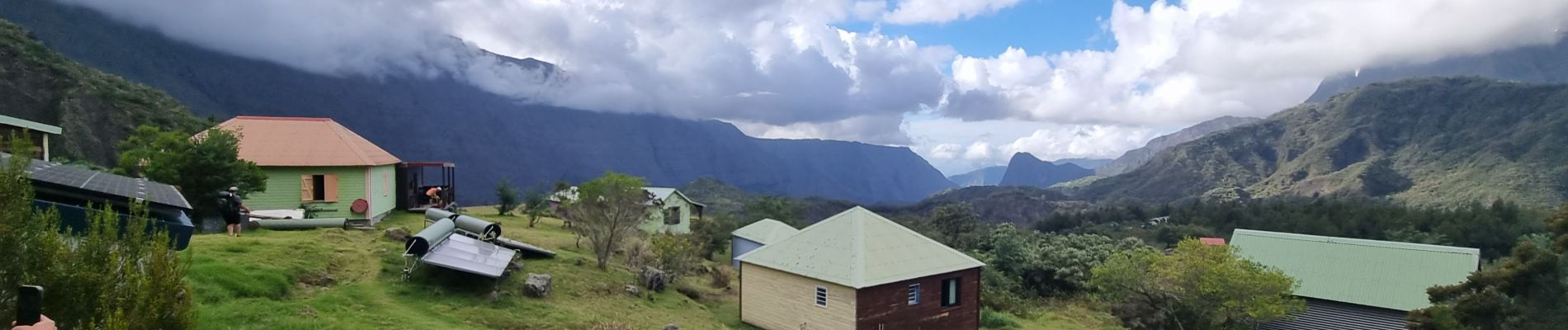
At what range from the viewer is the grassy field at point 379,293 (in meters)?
11.6

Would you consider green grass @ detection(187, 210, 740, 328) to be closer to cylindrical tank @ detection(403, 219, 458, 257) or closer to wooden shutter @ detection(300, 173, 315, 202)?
cylindrical tank @ detection(403, 219, 458, 257)

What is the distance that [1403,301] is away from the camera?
2378 cm

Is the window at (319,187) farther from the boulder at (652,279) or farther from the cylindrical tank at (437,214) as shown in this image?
the boulder at (652,279)

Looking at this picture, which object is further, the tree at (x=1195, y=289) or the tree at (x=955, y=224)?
the tree at (x=955, y=224)

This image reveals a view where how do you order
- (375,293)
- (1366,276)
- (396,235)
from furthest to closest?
(1366,276), (396,235), (375,293)

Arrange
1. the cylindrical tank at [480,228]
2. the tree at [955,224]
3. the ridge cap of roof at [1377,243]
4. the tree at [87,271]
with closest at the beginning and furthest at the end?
1. the tree at [87,271]
2. the cylindrical tank at [480,228]
3. the ridge cap of roof at [1377,243]
4. the tree at [955,224]

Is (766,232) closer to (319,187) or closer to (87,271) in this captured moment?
(319,187)

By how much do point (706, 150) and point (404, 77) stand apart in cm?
6830

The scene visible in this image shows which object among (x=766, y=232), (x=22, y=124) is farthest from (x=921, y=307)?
(x=22, y=124)

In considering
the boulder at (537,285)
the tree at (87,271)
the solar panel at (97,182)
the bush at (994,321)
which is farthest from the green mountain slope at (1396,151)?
the solar panel at (97,182)

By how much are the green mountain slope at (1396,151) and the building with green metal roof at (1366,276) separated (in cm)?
7038

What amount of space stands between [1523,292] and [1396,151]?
13058 cm

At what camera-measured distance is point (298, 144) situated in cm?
2348

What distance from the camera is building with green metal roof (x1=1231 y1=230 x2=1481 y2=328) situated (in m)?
24.1
